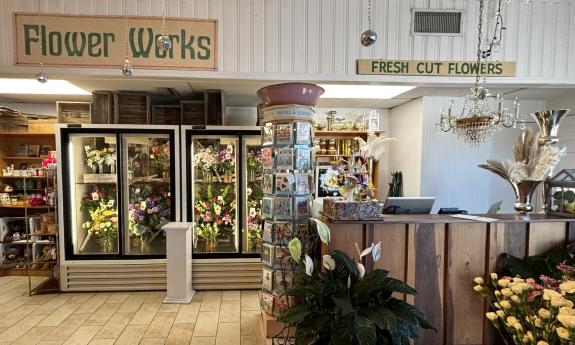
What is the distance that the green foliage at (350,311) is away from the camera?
165cm

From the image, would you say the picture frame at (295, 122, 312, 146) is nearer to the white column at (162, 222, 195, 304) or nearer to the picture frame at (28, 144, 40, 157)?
the white column at (162, 222, 195, 304)

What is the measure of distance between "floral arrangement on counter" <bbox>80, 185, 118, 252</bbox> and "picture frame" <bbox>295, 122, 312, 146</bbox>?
2627 mm

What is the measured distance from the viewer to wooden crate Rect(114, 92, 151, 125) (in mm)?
3723

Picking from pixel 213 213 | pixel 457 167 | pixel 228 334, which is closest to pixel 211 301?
pixel 228 334

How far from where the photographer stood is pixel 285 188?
8.52ft

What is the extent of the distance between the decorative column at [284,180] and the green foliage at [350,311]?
26.6 inches

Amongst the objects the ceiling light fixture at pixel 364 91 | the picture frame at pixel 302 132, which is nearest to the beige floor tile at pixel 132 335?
the picture frame at pixel 302 132

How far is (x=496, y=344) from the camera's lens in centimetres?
226

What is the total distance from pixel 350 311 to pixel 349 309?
0.04 feet

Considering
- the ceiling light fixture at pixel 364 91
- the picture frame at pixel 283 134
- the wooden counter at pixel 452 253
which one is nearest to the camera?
the wooden counter at pixel 452 253

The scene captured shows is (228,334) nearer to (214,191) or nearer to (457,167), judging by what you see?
Result: (214,191)

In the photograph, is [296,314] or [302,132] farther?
[302,132]

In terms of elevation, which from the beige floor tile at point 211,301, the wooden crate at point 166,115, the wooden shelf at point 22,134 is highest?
the wooden crate at point 166,115

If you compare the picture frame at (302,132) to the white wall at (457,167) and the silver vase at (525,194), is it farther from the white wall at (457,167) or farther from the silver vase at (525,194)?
the white wall at (457,167)
